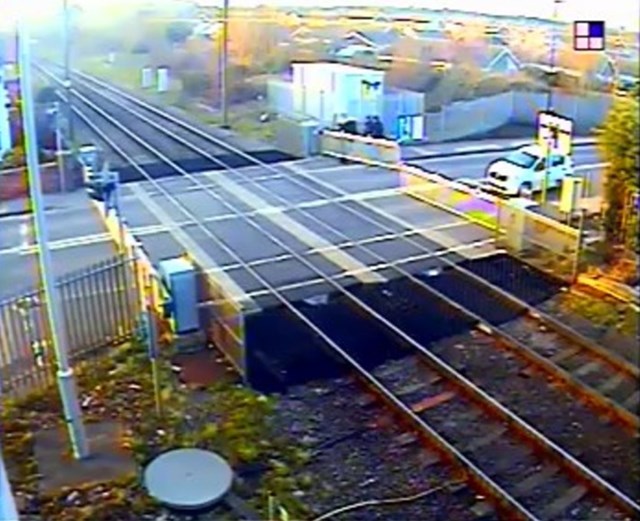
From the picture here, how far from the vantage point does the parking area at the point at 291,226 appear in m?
2.11

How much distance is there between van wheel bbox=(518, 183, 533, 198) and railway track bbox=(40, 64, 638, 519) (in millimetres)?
286

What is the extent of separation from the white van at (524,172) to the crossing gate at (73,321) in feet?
3.75

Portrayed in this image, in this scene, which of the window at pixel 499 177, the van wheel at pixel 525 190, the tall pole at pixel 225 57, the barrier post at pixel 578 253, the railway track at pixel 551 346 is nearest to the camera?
the railway track at pixel 551 346

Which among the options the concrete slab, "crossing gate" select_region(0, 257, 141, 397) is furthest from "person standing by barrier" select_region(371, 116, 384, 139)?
the concrete slab

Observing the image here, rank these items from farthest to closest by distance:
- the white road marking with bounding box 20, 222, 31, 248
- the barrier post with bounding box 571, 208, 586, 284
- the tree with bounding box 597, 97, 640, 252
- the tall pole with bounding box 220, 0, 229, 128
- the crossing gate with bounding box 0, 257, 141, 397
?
the white road marking with bounding box 20, 222, 31, 248, the crossing gate with bounding box 0, 257, 141, 397, the tall pole with bounding box 220, 0, 229, 128, the barrier post with bounding box 571, 208, 586, 284, the tree with bounding box 597, 97, 640, 252

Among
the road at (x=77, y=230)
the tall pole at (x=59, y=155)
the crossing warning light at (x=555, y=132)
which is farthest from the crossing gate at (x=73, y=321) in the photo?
the crossing warning light at (x=555, y=132)

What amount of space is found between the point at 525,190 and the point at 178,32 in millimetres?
1074

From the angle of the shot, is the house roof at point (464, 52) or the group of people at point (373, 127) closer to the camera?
the house roof at point (464, 52)

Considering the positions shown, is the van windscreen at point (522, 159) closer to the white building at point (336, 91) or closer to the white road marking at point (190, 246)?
the white building at point (336, 91)

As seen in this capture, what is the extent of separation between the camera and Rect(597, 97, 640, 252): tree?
1.15 m

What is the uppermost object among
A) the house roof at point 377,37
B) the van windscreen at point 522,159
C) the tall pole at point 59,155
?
the house roof at point 377,37

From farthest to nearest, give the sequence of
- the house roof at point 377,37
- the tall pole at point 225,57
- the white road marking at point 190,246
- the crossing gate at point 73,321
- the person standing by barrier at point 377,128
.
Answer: the crossing gate at point 73,321
the white road marking at point 190,246
the tall pole at point 225,57
the person standing by barrier at point 377,128
the house roof at point 377,37

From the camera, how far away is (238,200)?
2562 mm
